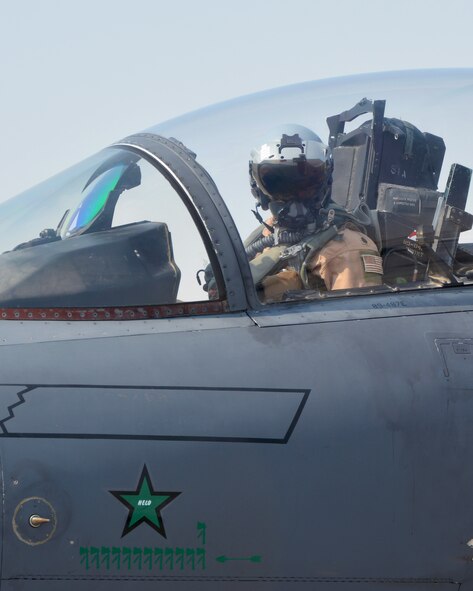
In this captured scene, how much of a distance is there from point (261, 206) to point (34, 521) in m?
1.77

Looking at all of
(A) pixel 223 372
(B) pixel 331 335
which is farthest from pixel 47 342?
(B) pixel 331 335

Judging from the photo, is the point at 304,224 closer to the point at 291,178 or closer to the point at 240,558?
the point at 291,178

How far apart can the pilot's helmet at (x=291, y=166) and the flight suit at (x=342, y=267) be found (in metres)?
0.27

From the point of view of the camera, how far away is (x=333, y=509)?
3.26 m

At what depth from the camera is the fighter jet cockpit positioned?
3.60 meters

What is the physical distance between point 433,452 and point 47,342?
1.50m

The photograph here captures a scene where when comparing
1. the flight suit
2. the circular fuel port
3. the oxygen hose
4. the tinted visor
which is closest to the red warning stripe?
the flight suit

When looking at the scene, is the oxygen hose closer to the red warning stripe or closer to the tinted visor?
the tinted visor

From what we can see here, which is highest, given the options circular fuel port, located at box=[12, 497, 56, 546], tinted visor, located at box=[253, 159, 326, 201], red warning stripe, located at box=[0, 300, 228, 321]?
tinted visor, located at box=[253, 159, 326, 201]

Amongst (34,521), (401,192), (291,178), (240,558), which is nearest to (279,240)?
(291,178)

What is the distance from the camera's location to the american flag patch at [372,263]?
398 cm

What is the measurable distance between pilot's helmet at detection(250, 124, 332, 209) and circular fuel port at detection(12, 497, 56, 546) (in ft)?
5.69

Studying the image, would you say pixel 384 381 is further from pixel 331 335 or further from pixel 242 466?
pixel 242 466

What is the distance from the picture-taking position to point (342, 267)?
13.0ft
